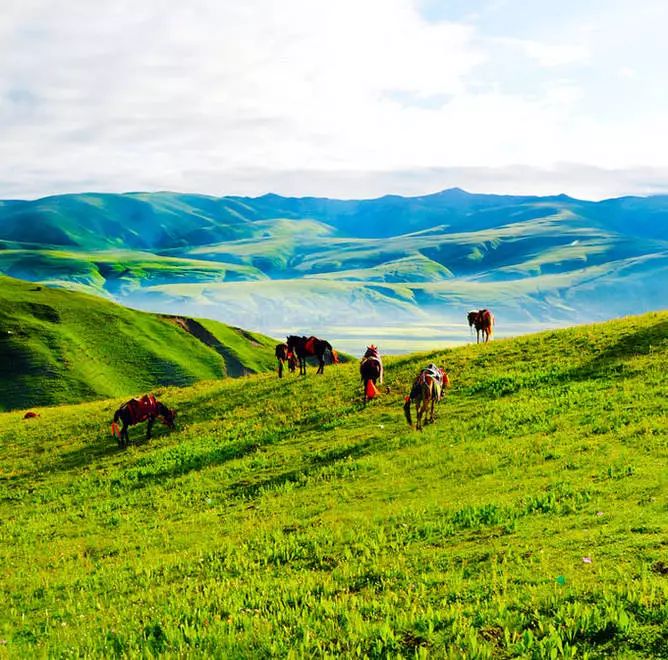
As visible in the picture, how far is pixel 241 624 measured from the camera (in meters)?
10.2

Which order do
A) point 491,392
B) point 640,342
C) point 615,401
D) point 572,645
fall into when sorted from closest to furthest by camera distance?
point 572,645 < point 615,401 < point 491,392 < point 640,342

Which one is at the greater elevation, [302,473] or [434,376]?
[434,376]

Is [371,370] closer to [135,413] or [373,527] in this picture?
[135,413]

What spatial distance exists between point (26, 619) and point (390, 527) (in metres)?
8.47

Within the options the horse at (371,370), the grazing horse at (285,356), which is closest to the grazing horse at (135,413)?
the grazing horse at (285,356)

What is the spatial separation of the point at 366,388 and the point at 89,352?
5974 inches

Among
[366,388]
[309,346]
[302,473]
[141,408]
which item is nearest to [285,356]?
[309,346]

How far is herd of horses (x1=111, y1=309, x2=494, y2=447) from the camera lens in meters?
24.7

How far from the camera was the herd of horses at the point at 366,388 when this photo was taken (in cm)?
2469

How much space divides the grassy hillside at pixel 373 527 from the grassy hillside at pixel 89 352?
12190cm

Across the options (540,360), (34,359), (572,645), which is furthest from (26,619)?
(34,359)

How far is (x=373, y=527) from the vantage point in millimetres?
15156

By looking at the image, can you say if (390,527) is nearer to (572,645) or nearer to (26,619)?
(572,645)

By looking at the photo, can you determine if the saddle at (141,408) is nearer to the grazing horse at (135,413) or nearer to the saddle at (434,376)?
the grazing horse at (135,413)
